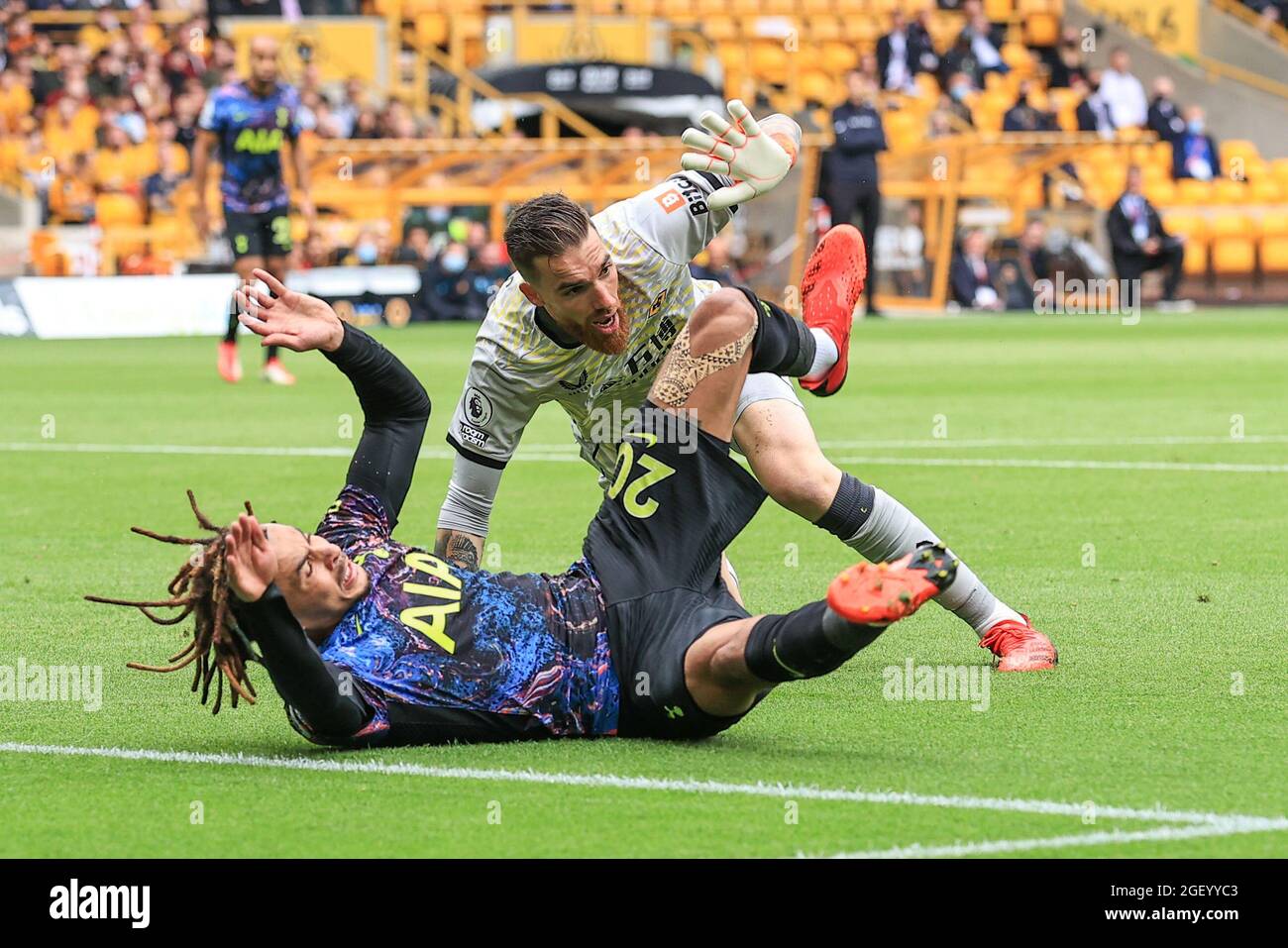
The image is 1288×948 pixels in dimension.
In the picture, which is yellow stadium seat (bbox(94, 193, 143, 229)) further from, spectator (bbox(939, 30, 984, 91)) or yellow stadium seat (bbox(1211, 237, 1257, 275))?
yellow stadium seat (bbox(1211, 237, 1257, 275))

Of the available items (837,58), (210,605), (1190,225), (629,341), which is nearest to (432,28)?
(837,58)

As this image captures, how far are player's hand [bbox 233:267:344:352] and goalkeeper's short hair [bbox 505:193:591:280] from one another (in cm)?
57

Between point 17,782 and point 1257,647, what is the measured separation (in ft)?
12.2

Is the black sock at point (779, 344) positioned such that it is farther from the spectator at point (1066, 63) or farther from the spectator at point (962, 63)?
the spectator at point (1066, 63)

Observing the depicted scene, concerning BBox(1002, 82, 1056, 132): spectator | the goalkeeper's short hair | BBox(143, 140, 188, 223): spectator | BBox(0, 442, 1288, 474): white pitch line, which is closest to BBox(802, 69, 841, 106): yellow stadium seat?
BBox(1002, 82, 1056, 132): spectator

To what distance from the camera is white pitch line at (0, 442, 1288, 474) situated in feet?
38.4

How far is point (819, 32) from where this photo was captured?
119ft

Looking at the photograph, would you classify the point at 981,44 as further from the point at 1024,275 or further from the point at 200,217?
the point at 200,217

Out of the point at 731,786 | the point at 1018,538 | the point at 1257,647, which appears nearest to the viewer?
the point at 731,786

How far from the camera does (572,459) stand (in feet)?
42.1

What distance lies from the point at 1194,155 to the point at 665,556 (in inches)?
1198

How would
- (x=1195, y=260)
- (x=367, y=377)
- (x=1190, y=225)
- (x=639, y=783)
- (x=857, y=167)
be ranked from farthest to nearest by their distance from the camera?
(x=1195, y=260), (x=1190, y=225), (x=857, y=167), (x=367, y=377), (x=639, y=783)

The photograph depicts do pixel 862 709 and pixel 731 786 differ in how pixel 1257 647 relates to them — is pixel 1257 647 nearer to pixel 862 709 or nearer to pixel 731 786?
pixel 862 709

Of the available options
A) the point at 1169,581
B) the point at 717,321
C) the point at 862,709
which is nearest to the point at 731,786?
the point at 862,709
